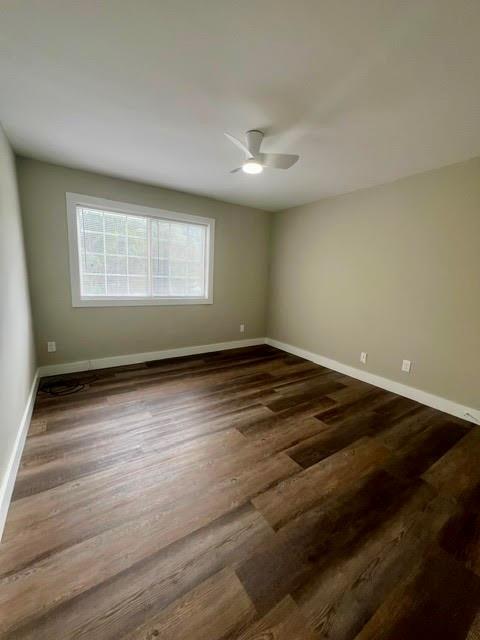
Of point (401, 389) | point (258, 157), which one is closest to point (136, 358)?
point (258, 157)

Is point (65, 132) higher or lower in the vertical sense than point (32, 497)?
higher

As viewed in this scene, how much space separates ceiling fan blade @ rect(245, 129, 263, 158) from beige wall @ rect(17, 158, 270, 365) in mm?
1873

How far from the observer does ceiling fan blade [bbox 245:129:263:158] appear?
2004 millimetres

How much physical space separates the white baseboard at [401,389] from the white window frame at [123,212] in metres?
1.93

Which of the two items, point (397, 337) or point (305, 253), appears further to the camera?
point (305, 253)

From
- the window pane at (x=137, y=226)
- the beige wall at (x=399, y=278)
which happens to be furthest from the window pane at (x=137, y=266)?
the beige wall at (x=399, y=278)

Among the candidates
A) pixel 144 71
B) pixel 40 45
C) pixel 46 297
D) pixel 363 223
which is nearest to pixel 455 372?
pixel 363 223

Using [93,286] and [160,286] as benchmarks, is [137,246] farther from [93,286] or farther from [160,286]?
[93,286]

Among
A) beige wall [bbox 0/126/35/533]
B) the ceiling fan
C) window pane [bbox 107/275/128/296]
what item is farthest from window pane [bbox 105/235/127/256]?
the ceiling fan

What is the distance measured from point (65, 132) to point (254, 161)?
158cm

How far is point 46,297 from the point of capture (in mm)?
3021

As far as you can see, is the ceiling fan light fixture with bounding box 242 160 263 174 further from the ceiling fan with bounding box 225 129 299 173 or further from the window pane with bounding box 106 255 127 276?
the window pane with bounding box 106 255 127 276

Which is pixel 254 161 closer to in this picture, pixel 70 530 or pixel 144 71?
pixel 144 71

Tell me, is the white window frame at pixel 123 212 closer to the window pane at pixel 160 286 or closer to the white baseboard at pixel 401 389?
the window pane at pixel 160 286
